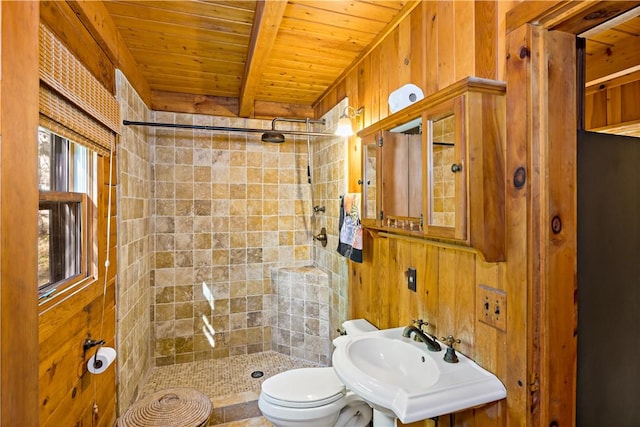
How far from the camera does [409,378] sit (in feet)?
4.54

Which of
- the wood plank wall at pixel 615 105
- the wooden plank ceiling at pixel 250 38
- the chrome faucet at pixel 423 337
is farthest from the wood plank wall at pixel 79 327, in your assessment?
the wood plank wall at pixel 615 105

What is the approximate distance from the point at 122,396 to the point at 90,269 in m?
0.98

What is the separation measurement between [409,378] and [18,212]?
1.42 metres

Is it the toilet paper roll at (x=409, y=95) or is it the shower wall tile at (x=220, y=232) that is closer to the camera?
the toilet paper roll at (x=409, y=95)

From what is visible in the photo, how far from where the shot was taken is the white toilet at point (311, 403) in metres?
1.69

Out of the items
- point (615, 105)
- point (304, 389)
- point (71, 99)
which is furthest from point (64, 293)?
point (615, 105)

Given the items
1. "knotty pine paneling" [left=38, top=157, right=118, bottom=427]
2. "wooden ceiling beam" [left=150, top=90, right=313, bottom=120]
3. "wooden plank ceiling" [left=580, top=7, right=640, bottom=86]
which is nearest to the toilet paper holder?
"knotty pine paneling" [left=38, top=157, right=118, bottom=427]

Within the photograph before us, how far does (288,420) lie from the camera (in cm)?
170

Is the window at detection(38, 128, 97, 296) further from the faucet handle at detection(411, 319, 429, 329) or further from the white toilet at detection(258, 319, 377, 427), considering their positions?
the faucet handle at detection(411, 319, 429, 329)

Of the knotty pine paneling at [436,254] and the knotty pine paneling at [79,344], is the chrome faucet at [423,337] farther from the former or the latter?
the knotty pine paneling at [79,344]

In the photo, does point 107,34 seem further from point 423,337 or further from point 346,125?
point 423,337

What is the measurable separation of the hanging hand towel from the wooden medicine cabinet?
493 mm

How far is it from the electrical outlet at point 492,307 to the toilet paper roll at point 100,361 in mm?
1671

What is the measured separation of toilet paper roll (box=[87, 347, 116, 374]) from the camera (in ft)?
4.81
